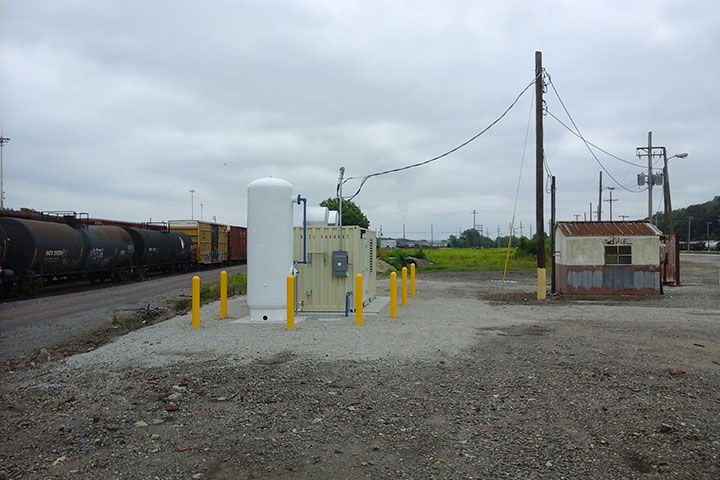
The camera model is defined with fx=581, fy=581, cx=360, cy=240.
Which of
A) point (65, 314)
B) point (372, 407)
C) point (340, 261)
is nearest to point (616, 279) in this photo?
point (340, 261)

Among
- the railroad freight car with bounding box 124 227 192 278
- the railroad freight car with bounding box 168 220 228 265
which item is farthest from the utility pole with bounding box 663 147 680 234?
the railroad freight car with bounding box 168 220 228 265

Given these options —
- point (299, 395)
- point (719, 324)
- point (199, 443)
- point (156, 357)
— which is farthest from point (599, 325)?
point (199, 443)

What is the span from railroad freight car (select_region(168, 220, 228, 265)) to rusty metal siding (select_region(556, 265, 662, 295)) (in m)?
25.3

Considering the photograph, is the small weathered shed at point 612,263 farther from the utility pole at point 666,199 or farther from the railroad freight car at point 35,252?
the railroad freight car at point 35,252

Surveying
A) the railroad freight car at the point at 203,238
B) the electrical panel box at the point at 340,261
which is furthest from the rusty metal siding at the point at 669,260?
the railroad freight car at the point at 203,238

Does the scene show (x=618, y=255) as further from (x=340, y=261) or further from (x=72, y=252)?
(x=72, y=252)

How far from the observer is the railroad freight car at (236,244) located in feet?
150

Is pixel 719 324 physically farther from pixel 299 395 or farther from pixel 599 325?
pixel 299 395

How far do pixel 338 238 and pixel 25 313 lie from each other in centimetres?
862

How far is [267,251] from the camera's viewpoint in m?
12.1

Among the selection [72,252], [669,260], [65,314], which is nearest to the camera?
[65,314]

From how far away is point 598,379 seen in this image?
22.6 ft

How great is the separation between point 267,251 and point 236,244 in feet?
120

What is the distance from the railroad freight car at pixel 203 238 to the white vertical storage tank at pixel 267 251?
25.6m
